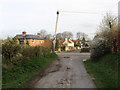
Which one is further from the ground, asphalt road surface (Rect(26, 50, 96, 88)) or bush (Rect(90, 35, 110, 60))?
bush (Rect(90, 35, 110, 60))

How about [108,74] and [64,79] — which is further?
[64,79]

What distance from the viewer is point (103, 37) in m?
13.5

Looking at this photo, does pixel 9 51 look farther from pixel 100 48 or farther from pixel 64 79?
pixel 100 48

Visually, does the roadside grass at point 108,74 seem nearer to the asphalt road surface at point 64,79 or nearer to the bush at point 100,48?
the asphalt road surface at point 64,79

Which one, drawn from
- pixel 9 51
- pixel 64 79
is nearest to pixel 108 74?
pixel 64 79

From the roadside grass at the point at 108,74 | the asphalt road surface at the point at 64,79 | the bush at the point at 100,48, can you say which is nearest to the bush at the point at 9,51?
the asphalt road surface at the point at 64,79

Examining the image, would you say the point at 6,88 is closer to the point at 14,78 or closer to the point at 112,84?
the point at 14,78

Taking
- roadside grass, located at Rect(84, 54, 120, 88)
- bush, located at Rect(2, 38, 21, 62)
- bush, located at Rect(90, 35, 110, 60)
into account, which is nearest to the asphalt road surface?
roadside grass, located at Rect(84, 54, 120, 88)

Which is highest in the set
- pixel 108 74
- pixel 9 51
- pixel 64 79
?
pixel 9 51

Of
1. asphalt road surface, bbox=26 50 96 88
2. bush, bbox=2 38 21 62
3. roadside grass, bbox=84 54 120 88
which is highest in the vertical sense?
bush, bbox=2 38 21 62

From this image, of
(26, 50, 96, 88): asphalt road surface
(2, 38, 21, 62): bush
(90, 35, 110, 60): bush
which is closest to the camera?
(26, 50, 96, 88): asphalt road surface

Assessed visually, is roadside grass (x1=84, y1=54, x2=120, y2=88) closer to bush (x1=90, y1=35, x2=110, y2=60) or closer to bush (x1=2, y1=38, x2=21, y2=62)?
bush (x1=90, y1=35, x2=110, y2=60)

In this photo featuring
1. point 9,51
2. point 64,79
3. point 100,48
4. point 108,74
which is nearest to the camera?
point 108,74

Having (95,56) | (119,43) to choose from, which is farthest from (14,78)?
(95,56)
